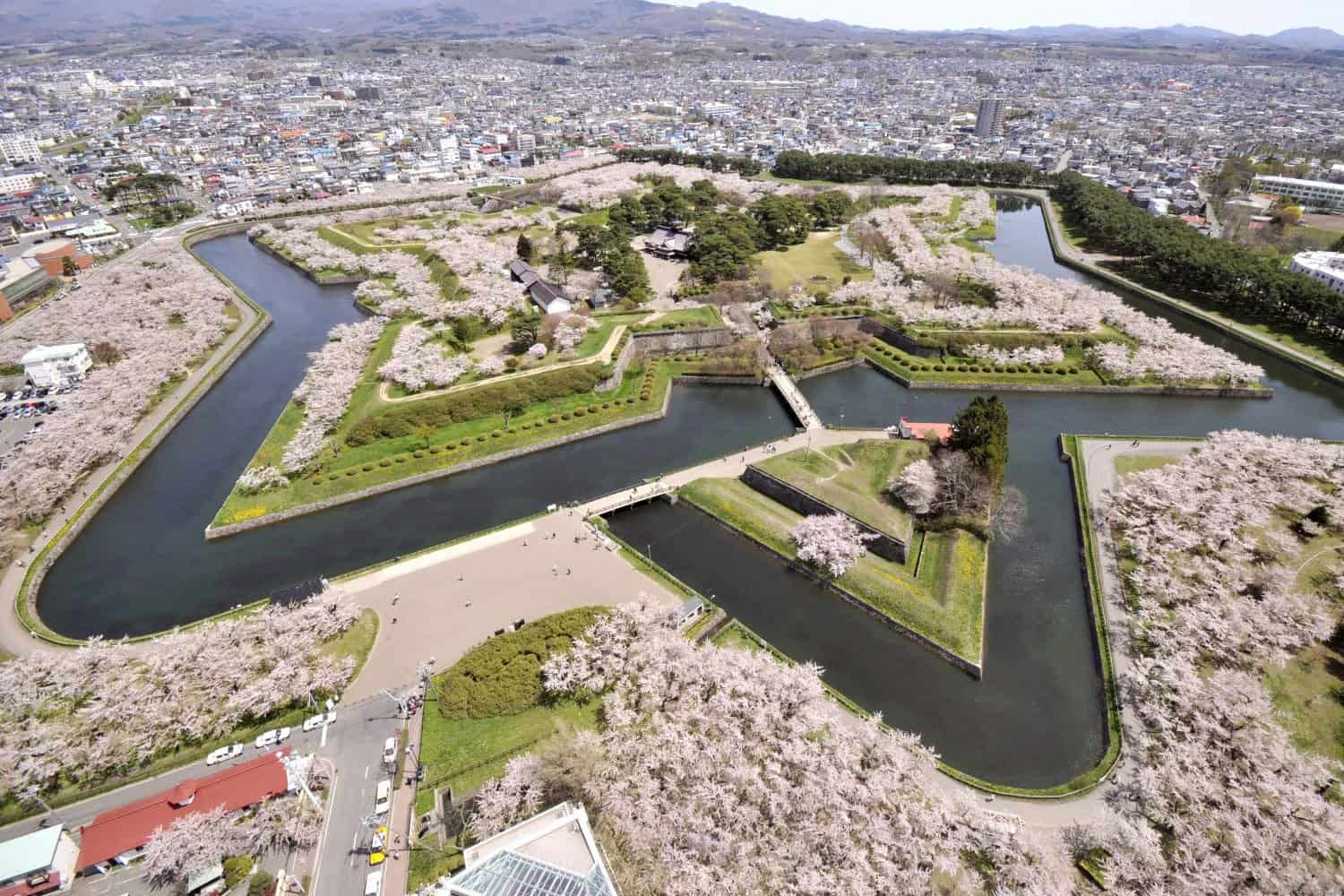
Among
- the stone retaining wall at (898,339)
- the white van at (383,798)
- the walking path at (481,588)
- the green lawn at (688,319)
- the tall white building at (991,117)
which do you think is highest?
the tall white building at (991,117)

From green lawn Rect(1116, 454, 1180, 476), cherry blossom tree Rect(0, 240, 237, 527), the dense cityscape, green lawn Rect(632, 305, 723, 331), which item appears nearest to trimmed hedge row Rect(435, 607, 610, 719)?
the dense cityscape

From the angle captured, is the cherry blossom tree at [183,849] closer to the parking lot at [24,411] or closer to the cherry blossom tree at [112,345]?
the cherry blossom tree at [112,345]

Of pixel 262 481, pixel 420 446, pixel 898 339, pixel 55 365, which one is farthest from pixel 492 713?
pixel 55 365

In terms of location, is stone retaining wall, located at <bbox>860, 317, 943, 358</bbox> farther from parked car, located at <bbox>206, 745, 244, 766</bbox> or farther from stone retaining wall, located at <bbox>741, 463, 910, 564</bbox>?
parked car, located at <bbox>206, 745, 244, 766</bbox>

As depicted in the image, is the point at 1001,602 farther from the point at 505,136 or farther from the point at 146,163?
the point at 146,163

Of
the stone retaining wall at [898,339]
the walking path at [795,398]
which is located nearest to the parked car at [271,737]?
the walking path at [795,398]

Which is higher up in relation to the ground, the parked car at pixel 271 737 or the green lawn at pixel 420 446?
the green lawn at pixel 420 446
